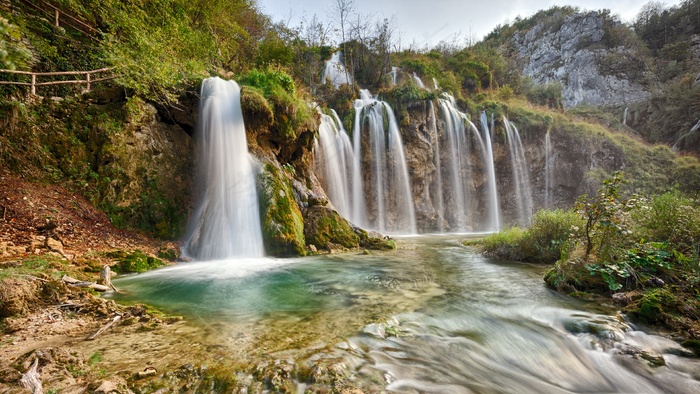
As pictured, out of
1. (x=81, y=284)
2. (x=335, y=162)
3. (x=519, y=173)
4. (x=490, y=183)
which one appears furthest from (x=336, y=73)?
(x=81, y=284)

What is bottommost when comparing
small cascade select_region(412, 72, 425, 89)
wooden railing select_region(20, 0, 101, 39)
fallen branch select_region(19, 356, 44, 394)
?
fallen branch select_region(19, 356, 44, 394)

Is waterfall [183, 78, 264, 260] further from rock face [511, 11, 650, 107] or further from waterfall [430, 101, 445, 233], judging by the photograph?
rock face [511, 11, 650, 107]

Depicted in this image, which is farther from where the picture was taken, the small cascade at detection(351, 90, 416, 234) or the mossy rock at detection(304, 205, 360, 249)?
the small cascade at detection(351, 90, 416, 234)

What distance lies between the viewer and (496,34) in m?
51.8

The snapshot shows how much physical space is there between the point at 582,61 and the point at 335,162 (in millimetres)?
42993

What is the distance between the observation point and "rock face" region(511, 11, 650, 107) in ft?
114

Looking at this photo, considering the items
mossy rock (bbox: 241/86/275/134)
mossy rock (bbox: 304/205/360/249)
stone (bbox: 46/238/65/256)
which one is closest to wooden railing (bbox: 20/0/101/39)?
mossy rock (bbox: 241/86/275/134)

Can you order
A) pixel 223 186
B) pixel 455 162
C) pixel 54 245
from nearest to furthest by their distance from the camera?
pixel 54 245
pixel 223 186
pixel 455 162

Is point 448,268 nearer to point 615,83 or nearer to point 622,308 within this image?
point 622,308

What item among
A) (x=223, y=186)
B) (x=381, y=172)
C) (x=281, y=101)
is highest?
(x=281, y=101)

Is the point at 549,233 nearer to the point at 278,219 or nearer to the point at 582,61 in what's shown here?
the point at 278,219

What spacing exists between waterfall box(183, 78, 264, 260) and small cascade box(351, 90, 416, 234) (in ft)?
32.2

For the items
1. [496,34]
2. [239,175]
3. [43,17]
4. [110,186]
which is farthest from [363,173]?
[496,34]

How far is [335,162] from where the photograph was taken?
16844 mm
